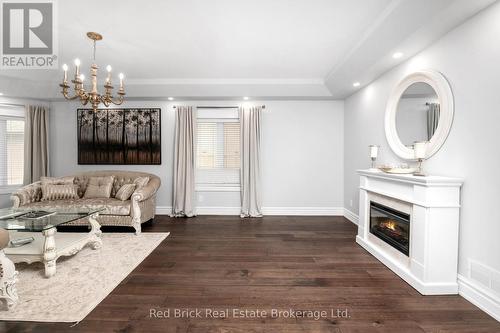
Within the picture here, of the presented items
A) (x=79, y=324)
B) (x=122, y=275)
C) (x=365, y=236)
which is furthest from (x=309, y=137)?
(x=79, y=324)

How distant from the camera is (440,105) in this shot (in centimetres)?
259

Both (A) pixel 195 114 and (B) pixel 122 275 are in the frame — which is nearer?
(B) pixel 122 275

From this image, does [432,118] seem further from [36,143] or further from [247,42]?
[36,143]

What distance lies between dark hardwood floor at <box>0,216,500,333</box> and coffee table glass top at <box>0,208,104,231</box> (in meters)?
1.06

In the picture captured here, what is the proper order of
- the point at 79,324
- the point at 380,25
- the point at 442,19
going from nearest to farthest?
the point at 79,324, the point at 442,19, the point at 380,25

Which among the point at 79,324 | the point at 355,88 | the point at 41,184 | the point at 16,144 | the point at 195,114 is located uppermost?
the point at 355,88

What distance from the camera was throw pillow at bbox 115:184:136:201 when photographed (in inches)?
175

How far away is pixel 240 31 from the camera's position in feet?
9.72

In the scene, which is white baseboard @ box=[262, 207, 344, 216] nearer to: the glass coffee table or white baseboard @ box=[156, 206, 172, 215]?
white baseboard @ box=[156, 206, 172, 215]

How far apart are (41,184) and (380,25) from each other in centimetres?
593

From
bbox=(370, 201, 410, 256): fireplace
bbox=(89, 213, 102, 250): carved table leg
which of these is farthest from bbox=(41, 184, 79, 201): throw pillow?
bbox=(370, 201, 410, 256): fireplace

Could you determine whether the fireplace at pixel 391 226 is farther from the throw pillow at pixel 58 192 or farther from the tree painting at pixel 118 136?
the throw pillow at pixel 58 192

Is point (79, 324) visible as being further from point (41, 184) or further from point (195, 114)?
point (195, 114)

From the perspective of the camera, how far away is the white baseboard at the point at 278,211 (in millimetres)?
5453
